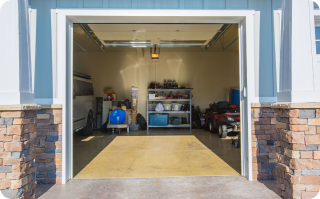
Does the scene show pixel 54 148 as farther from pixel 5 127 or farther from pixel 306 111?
pixel 306 111

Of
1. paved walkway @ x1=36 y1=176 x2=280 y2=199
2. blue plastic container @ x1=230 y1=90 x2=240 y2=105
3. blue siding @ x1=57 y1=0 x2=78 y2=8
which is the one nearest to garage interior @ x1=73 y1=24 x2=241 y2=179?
blue plastic container @ x1=230 y1=90 x2=240 y2=105

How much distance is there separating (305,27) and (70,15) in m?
3.12

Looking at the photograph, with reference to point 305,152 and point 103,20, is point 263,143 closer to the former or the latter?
point 305,152

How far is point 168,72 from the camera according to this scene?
35.2 feet

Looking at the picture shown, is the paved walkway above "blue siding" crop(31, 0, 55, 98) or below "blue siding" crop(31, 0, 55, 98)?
below

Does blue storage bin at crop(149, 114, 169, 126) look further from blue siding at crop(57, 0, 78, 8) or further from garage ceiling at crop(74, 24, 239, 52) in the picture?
blue siding at crop(57, 0, 78, 8)

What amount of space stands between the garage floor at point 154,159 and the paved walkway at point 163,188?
27 cm

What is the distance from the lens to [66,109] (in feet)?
11.1

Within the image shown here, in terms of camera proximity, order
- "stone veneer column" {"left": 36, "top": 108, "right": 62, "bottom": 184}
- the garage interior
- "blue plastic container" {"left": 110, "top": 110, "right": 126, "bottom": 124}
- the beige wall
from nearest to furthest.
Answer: "stone veneer column" {"left": 36, "top": 108, "right": 62, "bottom": 184} → the garage interior → "blue plastic container" {"left": 110, "top": 110, "right": 126, "bottom": 124} → the beige wall

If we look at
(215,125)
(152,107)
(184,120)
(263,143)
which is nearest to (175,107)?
(184,120)

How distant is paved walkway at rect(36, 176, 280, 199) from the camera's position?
285cm

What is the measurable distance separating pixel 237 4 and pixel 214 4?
0.36 meters

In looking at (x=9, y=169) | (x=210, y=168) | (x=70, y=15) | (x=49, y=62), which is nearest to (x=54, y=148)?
(x=9, y=169)

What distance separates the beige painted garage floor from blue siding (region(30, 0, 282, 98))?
1550mm
